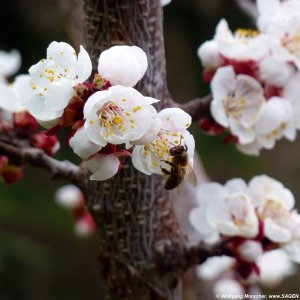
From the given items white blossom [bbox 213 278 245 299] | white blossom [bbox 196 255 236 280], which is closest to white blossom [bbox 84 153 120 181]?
white blossom [bbox 196 255 236 280]

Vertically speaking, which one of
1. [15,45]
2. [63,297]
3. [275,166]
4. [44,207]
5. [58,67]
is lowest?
[58,67]

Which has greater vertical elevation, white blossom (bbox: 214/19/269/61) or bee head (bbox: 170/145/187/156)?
white blossom (bbox: 214/19/269/61)

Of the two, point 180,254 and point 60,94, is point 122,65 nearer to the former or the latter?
point 60,94

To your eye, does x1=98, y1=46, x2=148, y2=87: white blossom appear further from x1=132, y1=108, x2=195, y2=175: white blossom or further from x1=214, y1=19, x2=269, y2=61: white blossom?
x1=214, y1=19, x2=269, y2=61: white blossom

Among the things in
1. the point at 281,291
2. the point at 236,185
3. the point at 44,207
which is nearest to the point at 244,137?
the point at 236,185

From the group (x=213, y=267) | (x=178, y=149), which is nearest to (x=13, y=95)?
(x=178, y=149)

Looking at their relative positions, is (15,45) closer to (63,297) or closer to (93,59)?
(63,297)
